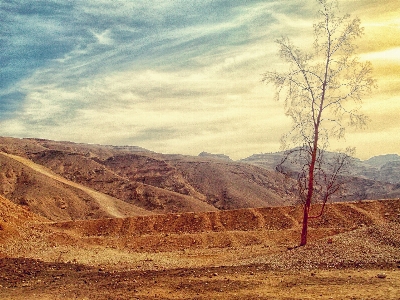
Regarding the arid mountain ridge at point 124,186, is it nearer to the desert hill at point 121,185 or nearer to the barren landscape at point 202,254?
the desert hill at point 121,185

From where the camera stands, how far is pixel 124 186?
89750 millimetres

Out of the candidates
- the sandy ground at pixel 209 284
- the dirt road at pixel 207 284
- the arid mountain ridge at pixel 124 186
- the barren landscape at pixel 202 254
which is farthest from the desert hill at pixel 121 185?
the dirt road at pixel 207 284

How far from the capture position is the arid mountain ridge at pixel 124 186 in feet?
209

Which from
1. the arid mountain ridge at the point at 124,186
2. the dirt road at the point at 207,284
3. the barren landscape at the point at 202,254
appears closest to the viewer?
the dirt road at the point at 207,284

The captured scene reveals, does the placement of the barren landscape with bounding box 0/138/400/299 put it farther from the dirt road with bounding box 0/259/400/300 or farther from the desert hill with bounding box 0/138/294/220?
the desert hill with bounding box 0/138/294/220

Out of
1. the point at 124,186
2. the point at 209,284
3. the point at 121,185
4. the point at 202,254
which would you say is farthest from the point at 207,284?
the point at 121,185

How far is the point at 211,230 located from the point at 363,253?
1722 centimetres

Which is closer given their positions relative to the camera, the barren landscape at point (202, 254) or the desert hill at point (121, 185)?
the barren landscape at point (202, 254)

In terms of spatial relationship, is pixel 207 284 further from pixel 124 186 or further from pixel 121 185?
pixel 121 185

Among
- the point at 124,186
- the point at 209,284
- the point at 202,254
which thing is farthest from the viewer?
the point at 124,186

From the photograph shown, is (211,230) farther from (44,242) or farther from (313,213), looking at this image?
(44,242)

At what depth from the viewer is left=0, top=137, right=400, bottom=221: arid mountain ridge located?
6362 centimetres

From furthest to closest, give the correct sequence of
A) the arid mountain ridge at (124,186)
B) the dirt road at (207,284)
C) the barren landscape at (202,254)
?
the arid mountain ridge at (124,186), the barren landscape at (202,254), the dirt road at (207,284)

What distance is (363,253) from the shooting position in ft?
42.5
